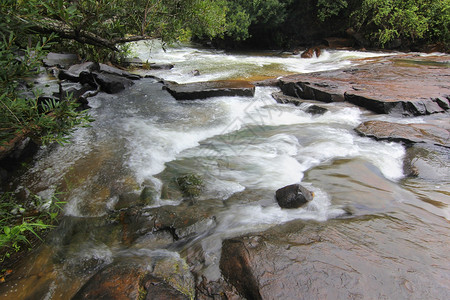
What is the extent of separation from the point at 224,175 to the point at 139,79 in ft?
23.5

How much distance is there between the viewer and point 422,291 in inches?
84.0

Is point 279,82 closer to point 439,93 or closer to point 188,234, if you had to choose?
point 439,93

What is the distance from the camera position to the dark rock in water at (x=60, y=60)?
956 cm

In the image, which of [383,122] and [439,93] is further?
[439,93]

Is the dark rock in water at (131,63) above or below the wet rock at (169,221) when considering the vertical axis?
above

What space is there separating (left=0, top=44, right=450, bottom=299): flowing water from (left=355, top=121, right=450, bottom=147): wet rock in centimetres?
21

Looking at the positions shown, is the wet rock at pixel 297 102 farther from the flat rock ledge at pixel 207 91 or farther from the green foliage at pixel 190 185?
the green foliage at pixel 190 185

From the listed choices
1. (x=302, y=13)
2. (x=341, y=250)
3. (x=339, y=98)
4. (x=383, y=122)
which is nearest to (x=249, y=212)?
(x=341, y=250)

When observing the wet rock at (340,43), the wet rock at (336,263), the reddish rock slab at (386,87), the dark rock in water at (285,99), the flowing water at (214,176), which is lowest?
the flowing water at (214,176)

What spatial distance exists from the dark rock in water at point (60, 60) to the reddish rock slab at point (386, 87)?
26.3ft

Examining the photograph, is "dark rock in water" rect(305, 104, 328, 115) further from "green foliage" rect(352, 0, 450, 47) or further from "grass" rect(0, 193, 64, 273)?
"green foliage" rect(352, 0, 450, 47)

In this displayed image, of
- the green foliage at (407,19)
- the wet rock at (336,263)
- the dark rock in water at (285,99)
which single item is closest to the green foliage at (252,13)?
the green foliage at (407,19)

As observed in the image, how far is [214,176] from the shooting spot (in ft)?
14.1

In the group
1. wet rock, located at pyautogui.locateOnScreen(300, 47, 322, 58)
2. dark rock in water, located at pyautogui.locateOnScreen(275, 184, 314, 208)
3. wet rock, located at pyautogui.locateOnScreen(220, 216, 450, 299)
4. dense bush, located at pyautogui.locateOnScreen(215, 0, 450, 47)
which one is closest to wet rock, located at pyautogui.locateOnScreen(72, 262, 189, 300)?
wet rock, located at pyautogui.locateOnScreen(220, 216, 450, 299)
